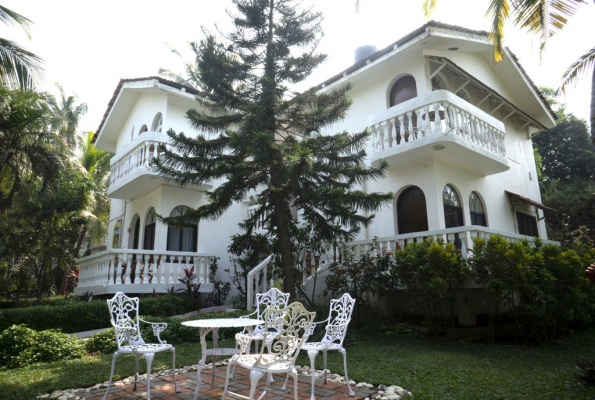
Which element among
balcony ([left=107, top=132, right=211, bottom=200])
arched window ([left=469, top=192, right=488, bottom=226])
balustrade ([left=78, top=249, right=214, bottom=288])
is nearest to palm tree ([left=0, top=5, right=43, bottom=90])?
balcony ([left=107, top=132, right=211, bottom=200])

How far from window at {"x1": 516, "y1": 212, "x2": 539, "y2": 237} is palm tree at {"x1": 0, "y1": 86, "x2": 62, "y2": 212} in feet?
51.6

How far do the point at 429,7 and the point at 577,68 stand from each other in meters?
3.71

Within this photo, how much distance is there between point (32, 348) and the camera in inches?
263

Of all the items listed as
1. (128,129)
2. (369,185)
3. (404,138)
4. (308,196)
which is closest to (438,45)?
(404,138)

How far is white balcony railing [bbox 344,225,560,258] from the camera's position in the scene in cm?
790

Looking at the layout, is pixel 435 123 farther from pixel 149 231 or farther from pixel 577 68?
pixel 149 231

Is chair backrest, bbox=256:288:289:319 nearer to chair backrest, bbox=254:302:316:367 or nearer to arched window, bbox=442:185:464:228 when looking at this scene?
chair backrest, bbox=254:302:316:367

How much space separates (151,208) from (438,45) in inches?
425

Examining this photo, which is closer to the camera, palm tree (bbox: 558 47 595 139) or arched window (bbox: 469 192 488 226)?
palm tree (bbox: 558 47 595 139)

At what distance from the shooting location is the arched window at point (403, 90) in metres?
11.4

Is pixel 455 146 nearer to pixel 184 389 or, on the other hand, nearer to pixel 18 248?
pixel 184 389

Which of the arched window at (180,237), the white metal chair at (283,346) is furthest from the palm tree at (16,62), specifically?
the white metal chair at (283,346)

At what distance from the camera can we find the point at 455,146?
9422 millimetres

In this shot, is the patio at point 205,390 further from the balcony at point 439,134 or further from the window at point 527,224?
the window at point 527,224
